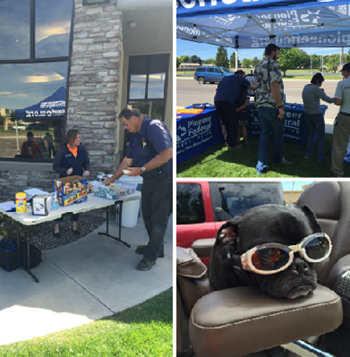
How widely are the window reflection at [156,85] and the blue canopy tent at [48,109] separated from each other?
133 centimetres

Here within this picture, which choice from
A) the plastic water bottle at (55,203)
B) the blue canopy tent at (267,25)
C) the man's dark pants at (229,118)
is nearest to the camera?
the plastic water bottle at (55,203)

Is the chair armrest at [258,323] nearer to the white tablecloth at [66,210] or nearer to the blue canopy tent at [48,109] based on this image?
the white tablecloth at [66,210]

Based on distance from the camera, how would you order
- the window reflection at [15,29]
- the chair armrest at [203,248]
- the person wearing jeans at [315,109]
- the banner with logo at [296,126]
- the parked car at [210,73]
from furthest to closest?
the parked car at [210,73] < the banner with logo at [296,126] < the window reflection at [15,29] < the person wearing jeans at [315,109] < the chair armrest at [203,248]

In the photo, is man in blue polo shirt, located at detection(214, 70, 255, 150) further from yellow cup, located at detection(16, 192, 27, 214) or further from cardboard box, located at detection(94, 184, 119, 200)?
yellow cup, located at detection(16, 192, 27, 214)

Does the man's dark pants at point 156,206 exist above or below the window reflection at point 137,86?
below

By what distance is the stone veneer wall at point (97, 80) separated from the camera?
4922 millimetres

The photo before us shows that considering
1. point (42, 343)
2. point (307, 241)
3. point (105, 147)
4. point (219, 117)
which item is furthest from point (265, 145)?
point (307, 241)

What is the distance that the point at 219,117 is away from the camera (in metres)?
5.43

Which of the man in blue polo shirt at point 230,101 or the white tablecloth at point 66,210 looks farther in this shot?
the man in blue polo shirt at point 230,101

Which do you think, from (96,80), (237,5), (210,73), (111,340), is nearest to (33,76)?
(96,80)

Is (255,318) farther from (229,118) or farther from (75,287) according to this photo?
(229,118)

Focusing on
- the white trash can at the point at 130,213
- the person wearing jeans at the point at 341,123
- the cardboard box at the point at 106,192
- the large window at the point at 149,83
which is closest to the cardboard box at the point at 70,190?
the cardboard box at the point at 106,192

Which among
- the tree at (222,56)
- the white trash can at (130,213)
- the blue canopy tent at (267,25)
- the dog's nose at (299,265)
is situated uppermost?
the tree at (222,56)

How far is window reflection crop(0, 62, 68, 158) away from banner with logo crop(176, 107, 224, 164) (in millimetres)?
1875
